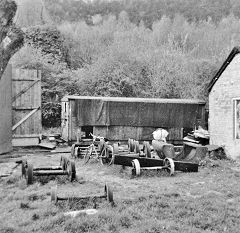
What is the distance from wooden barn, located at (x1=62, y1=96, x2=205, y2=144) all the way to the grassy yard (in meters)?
8.56

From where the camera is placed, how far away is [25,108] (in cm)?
1495

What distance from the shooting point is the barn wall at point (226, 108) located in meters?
12.7

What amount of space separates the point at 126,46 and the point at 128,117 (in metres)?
12.5

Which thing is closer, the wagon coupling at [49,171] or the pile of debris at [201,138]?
the wagon coupling at [49,171]

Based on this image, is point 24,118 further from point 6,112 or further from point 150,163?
point 150,163

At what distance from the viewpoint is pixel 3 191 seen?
24.5ft

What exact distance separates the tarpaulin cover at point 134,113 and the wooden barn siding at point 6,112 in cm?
462

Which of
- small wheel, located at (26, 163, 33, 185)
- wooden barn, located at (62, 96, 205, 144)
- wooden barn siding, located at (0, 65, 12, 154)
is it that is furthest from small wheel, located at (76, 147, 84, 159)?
wooden barn, located at (62, 96, 205, 144)

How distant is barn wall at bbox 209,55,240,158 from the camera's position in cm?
1267

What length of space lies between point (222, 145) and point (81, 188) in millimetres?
7621

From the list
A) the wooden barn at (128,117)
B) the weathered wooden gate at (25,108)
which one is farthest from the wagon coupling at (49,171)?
the wooden barn at (128,117)

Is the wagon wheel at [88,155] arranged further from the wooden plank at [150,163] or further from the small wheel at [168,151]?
the small wheel at [168,151]

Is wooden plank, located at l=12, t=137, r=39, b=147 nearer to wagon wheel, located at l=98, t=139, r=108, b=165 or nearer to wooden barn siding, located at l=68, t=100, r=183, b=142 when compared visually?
wooden barn siding, located at l=68, t=100, r=183, b=142

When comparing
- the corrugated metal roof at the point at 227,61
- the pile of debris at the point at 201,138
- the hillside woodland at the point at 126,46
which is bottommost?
the pile of debris at the point at 201,138
